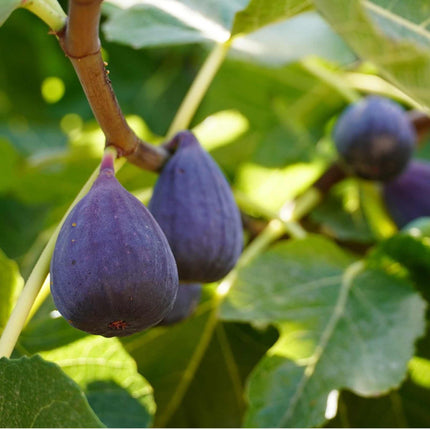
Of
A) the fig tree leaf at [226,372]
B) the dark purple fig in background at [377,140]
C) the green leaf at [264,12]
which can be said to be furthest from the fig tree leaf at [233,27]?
the fig tree leaf at [226,372]

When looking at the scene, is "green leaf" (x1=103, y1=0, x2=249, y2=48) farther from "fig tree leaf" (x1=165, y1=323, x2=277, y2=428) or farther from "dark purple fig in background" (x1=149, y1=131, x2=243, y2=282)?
"fig tree leaf" (x1=165, y1=323, x2=277, y2=428)

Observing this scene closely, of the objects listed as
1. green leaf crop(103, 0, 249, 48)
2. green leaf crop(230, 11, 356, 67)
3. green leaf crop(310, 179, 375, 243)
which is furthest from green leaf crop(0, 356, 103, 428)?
green leaf crop(230, 11, 356, 67)

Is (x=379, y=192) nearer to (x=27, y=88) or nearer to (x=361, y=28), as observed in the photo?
(x=361, y=28)

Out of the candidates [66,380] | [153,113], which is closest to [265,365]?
[66,380]

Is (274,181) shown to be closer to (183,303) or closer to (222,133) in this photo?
(222,133)

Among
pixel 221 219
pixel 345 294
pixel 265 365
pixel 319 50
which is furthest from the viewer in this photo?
pixel 319 50

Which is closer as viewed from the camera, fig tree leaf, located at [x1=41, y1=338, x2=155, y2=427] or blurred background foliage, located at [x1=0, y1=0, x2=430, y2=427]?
fig tree leaf, located at [x1=41, y1=338, x2=155, y2=427]
